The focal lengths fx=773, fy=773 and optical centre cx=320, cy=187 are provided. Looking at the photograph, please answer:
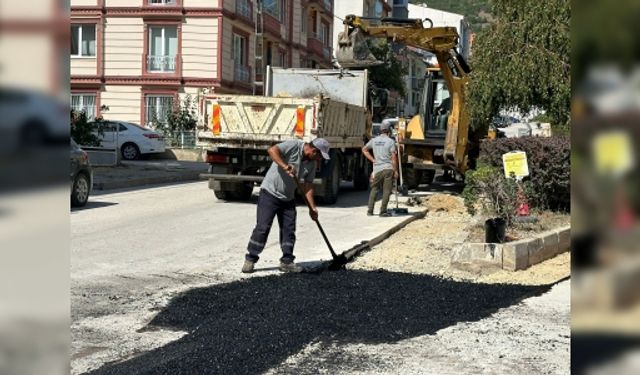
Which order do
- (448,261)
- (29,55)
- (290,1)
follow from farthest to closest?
(290,1) → (448,261) → (29,55)

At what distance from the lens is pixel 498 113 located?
55.6 ft

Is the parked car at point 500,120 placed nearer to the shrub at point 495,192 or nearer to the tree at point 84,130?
the shrub at point 495,192

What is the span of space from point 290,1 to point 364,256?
35.7 metres

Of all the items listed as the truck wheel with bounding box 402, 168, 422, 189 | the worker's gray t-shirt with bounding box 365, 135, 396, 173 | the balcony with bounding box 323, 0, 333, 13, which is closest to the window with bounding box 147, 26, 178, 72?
the truck wheel with bounding box 402, 168, 422, 189

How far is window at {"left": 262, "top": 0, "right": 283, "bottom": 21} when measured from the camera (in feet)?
129

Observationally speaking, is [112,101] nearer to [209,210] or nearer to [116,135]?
[116,135]

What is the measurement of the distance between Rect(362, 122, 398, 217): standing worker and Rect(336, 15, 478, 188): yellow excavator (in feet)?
8.26

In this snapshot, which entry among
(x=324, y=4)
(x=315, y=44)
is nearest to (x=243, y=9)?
(x=315, y=44)

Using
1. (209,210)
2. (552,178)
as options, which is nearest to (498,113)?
(552,178)

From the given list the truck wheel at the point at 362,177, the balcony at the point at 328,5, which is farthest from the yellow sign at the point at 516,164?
the balcony at the point at 328,5

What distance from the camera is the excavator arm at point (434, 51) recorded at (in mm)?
16484

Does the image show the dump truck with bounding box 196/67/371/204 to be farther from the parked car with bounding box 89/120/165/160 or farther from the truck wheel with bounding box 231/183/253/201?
the parked car with bounding box 89/120/165/160

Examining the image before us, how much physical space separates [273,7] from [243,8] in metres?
4.83

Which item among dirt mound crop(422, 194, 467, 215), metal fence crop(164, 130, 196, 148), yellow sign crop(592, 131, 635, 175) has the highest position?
metal fence crop(164, 130, 196, 148)
